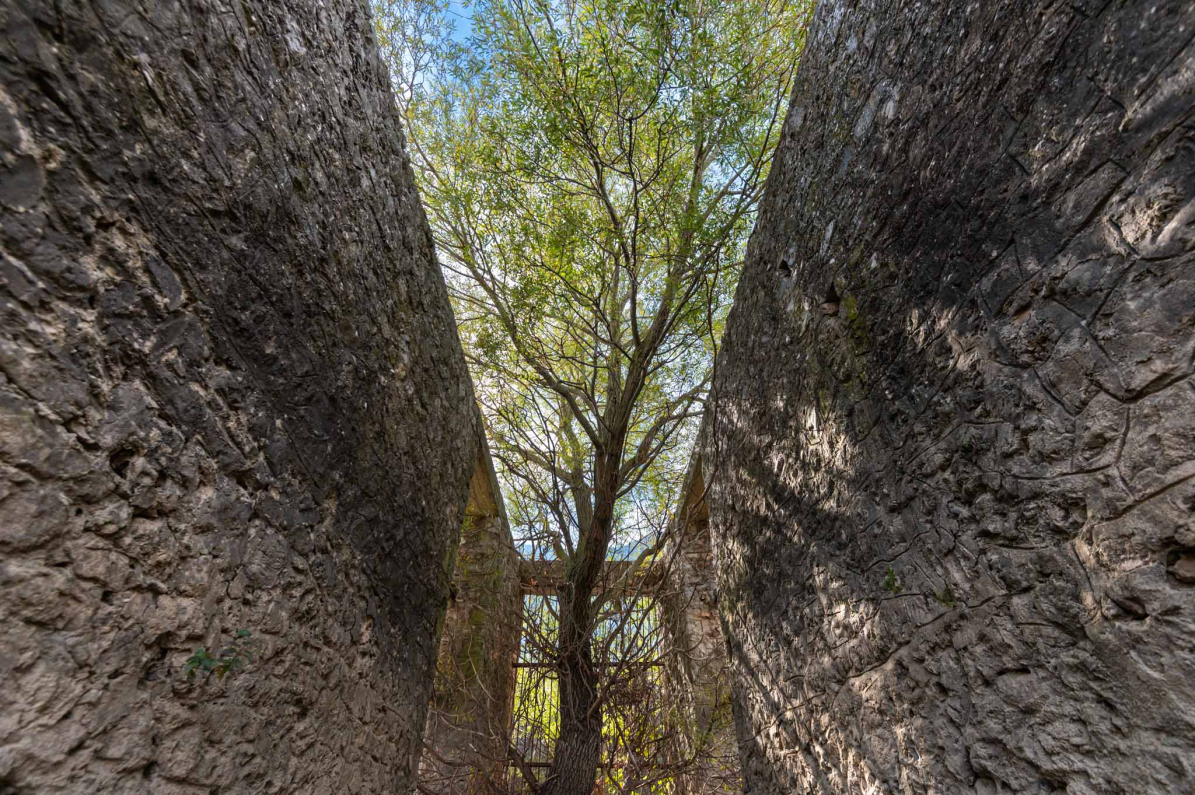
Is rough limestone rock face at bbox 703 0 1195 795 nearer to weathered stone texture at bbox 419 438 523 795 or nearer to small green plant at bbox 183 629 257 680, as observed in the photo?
small green plant at bbox 183 629 257 680

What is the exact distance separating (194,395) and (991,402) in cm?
184

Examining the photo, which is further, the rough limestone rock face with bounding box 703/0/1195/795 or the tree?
the tree

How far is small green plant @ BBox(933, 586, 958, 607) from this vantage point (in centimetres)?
142

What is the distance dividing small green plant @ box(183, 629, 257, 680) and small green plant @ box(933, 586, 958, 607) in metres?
1.77

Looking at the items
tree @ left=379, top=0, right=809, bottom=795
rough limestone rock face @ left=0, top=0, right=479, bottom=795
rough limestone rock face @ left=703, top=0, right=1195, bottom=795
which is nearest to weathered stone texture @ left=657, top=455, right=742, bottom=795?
tree @ left=379, top=0, right=809, bottom=795

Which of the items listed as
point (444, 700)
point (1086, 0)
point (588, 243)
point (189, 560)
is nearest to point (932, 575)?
point (1086, 0)

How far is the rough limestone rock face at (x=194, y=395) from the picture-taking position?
95 centimetres

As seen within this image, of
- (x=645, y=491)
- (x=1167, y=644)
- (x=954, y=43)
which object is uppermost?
(x=645, y=491)

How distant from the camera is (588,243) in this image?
421 centimetres

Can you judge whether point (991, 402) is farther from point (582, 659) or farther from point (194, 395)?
point (582, 659)

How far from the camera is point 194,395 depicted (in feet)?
4.22

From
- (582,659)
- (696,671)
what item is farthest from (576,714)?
(696,671)

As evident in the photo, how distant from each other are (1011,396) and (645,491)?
4.03 m

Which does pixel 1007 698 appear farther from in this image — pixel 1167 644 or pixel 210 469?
pixel 210 469
